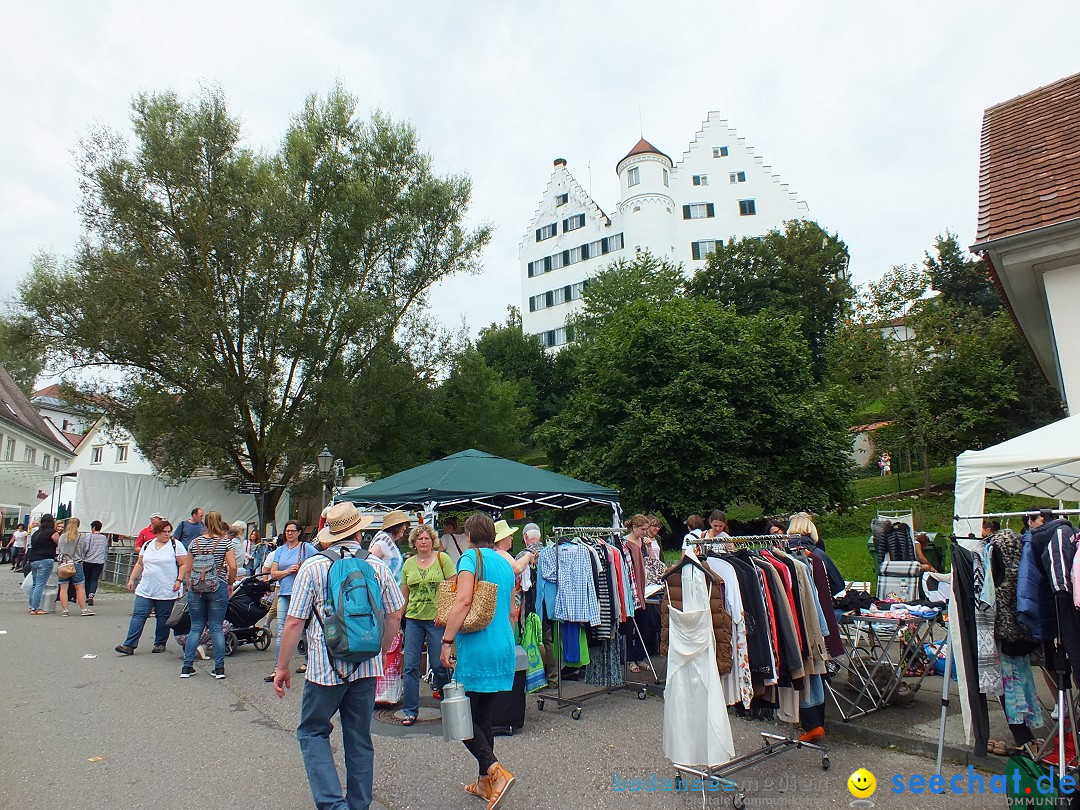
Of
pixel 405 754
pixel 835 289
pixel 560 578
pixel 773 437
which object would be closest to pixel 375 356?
pixel 773 437

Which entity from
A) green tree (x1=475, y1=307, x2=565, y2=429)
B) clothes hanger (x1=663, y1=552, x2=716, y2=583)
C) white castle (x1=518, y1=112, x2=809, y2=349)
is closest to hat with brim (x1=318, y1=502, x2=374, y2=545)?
clothes hanger (x1=663, y1=552, x2=716, y2=583)

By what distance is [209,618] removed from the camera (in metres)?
8.62

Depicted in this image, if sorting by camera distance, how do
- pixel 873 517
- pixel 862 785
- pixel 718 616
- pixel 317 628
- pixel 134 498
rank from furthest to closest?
Answer: 1. pixel 873 517
2. pixel 134 498
3. pixel 718 616
4. pixel 862 785
5. pixel 317 628

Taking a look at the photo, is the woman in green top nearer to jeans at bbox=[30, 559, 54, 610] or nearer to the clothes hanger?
the clothes hanger

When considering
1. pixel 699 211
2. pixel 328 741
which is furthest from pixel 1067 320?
pixel 699 211

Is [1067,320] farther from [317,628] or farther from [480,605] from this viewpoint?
[317,628]

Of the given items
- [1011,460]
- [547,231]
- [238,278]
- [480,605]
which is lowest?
[480,605]

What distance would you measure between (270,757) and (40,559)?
11487 mm

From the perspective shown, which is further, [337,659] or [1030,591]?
[1030,591]

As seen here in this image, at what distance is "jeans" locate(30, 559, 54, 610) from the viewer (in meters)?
13.9

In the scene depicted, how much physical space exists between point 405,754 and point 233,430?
16.9 meters

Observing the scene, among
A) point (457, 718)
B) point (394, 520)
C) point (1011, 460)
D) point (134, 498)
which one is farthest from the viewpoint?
point (134, 498)

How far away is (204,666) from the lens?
30.3ft

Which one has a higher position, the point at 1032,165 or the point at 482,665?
the point at 1032,165
